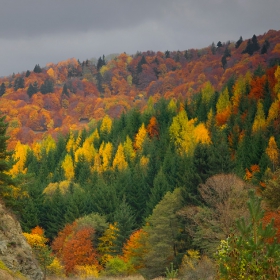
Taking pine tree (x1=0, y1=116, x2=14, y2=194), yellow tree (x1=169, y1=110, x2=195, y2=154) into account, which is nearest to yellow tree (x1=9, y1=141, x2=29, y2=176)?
yellow tree (x1=169, y1=110, x2=195, y2=154)

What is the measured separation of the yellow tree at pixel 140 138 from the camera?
117 metres

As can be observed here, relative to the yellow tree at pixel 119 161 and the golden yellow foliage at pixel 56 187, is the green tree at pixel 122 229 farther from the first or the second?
the yellow tree at pixel 119 161

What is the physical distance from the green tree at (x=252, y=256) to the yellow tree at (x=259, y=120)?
273 ft

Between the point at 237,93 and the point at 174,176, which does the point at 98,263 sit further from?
the point at 237,93

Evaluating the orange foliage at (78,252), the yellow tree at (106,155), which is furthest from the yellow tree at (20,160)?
the orange foliage at (78,252)

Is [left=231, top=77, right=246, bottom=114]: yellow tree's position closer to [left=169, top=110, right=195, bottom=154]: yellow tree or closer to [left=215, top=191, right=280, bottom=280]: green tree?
[left=169, top=110, right=195, bottom=154]: yellow tree

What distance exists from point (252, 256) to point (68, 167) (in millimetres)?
102996

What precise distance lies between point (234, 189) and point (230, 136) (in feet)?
215

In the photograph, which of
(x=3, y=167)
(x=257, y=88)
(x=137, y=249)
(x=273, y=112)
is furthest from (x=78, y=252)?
(x=257, y=88)

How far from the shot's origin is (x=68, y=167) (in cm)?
11450

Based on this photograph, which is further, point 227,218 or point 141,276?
point 141,276

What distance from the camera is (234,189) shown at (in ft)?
119

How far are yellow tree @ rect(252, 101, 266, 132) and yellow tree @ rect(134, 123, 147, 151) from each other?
3044cm

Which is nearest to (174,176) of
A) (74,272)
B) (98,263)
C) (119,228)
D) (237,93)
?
(119,228)
